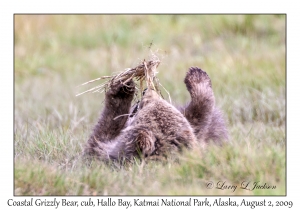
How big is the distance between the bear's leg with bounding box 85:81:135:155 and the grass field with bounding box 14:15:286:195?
19 cm

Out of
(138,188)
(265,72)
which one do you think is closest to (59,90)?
(265,72)

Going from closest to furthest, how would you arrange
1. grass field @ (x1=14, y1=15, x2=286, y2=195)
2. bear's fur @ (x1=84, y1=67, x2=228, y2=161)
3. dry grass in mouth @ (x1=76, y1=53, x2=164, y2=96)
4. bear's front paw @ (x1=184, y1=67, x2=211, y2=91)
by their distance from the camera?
grass field @ (x1=14, y1=15, x2=286, y2=195) < bear's fur @ (x1=84, y1=67, x2=228, y2=161) < dry grass in mouth @ (x1=76, y1=53, x2=164, y2=96) < bear's front paw @ (x1=184, y1=67, x2=211, y2=91)

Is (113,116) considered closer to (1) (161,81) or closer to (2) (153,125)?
(2) (153,125)

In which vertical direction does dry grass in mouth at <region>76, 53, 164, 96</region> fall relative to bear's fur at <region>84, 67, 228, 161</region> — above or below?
above

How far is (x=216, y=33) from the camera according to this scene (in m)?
9.18

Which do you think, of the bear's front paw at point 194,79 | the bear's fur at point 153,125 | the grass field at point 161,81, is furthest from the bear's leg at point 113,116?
the bear's front paw at point 194,79

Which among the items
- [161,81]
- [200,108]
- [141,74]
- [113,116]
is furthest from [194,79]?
[161,81]

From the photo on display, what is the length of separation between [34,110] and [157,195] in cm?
372

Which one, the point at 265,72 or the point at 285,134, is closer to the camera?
the point at 285,134

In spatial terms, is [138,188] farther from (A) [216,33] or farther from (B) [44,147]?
(A) [216,33]

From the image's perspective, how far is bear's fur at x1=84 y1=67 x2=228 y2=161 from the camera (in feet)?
13.2

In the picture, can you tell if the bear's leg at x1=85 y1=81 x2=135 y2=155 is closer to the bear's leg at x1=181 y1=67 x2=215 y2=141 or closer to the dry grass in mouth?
the dry grass in mouth

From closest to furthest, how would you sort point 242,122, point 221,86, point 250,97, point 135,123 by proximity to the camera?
1. point 135,123
2. point 242,122
3. point 250,97
4. point 221,86

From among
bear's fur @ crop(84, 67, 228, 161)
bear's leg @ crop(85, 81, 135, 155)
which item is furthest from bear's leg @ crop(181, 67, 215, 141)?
bear's leg @ crop(85, 81, 135, 155)
